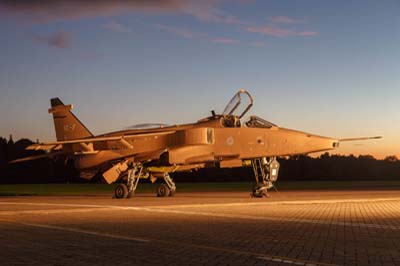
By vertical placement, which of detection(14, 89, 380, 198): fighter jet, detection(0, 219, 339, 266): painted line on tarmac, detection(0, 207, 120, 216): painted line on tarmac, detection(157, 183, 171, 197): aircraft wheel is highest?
detection(14, 89, 380, 198): fighter jet

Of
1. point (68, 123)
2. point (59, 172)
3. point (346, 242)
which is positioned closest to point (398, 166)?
point (59, 172)

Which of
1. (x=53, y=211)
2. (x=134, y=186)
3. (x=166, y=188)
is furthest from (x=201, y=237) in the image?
(x=166, y=188)

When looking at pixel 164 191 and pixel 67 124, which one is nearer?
pixel 164 191

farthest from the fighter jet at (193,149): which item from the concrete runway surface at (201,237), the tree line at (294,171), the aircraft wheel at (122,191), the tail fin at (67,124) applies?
the tree line at (294,171)

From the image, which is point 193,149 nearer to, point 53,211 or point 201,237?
point 53,211

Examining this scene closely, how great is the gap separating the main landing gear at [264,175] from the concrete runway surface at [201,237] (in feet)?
28.2

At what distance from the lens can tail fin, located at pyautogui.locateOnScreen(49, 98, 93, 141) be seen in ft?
116

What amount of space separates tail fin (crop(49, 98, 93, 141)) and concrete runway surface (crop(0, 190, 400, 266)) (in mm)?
16443

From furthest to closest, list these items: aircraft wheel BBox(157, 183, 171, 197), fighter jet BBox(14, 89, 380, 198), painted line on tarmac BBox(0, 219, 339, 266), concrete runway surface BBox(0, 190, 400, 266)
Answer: aircraft wheel BBox(157, 183, 171, 197), fighter jet BBox(14, 89, 380, 198), concrete runway surface BBox(0, 190, 400, 266), painted line on tarmac BBox(0, 219, 339, 266)

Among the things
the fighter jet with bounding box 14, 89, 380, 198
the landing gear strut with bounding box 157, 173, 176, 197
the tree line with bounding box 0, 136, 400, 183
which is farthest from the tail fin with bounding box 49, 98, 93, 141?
the tree line with bounding box 0, 136, 400, 183

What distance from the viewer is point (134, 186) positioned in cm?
2912

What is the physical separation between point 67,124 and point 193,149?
9.97 m

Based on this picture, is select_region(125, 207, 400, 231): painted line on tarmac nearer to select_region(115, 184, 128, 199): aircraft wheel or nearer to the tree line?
select_region(115, 184, 128, 199): aircraft wheel

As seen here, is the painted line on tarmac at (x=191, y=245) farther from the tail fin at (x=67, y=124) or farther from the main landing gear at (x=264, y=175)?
the tail fin at (x=67, y=124)
